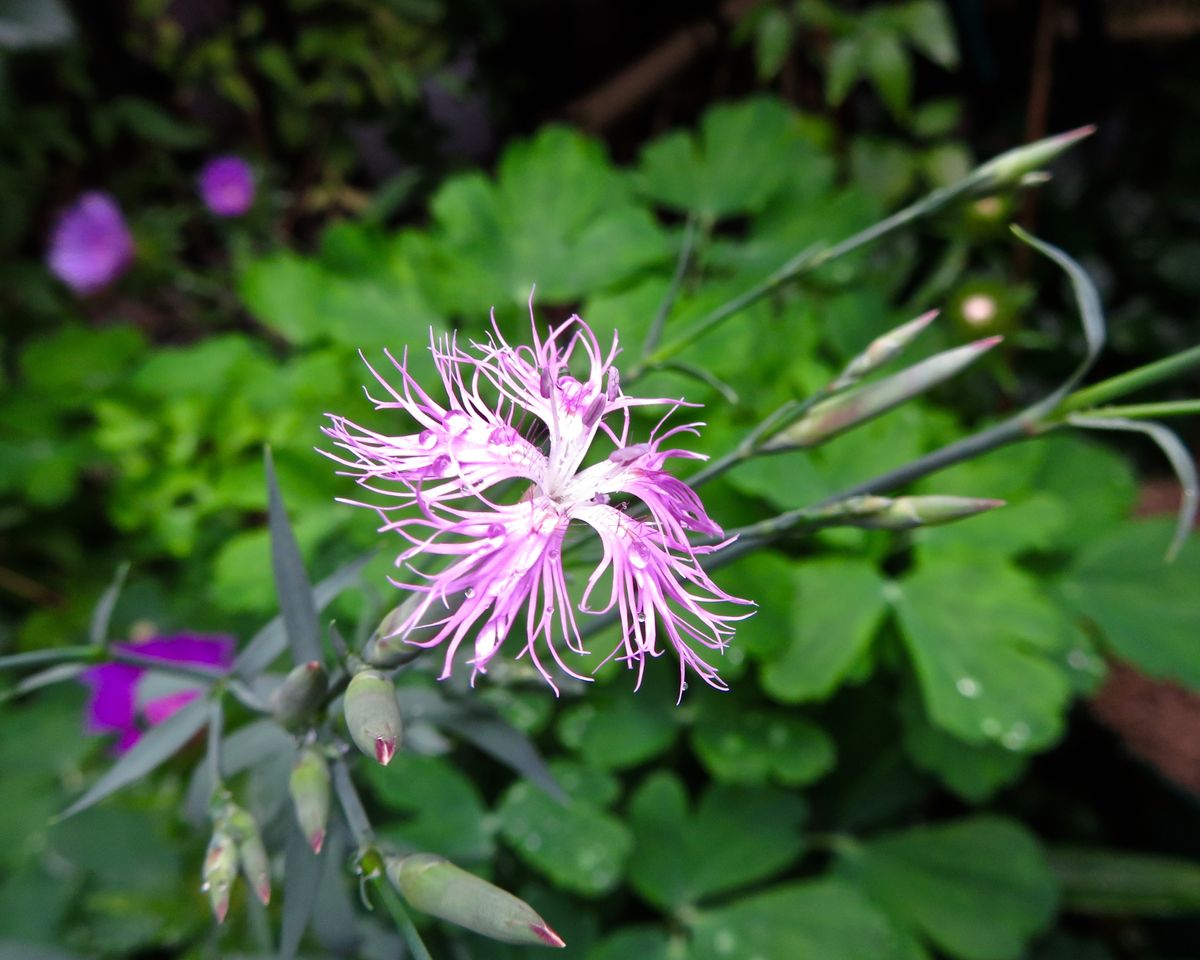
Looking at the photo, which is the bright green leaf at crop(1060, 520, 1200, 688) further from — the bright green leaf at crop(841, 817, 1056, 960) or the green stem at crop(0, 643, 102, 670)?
the green stem at crop(0, 643, 102, 670)

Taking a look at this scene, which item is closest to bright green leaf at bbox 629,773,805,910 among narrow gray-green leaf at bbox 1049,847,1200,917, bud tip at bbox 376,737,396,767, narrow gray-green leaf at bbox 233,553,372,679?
narrow gray-green leaf at bbox 1049,847,1200,917

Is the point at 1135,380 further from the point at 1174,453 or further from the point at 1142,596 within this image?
the point at 1142,596

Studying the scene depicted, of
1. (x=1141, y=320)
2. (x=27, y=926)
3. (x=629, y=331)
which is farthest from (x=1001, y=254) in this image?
(x=27, y=926)

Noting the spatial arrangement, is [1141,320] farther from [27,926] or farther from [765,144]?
[27,926]

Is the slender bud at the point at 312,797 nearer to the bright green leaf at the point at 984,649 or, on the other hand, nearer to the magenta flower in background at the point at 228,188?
the bright green leaf at the point at 984,649

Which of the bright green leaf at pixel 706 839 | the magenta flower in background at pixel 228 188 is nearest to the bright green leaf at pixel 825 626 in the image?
the bright green leaf at pixel 706 839
